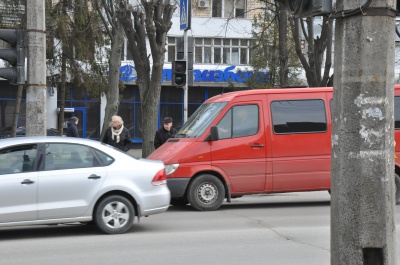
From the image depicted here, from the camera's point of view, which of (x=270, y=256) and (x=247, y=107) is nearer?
(x=270, y=256)

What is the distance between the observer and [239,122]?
1396 centimetres

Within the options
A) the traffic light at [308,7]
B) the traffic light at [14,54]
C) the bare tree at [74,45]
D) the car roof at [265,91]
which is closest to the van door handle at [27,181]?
the traffic light at [14,54]

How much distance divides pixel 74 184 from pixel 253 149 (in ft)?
14.4

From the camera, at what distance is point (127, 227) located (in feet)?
35.4

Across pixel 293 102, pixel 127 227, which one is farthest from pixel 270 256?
pixel 293 102

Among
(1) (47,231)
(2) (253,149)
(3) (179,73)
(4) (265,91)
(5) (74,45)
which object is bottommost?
(1) (47,231)

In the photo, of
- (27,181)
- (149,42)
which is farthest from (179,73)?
(27,181)

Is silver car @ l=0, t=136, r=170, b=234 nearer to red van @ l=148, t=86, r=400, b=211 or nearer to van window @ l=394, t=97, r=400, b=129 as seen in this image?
red van @ l=148, t=86, r=400, b=211

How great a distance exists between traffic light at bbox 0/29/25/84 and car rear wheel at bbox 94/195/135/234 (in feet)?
9.32

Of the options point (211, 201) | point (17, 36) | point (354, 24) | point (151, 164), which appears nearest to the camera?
point (354, 24)

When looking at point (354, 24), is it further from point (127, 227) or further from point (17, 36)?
point (17, 36)

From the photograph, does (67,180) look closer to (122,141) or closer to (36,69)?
(36,69)

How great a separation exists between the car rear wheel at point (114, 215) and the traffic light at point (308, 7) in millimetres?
6866

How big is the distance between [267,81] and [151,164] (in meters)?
20.2
